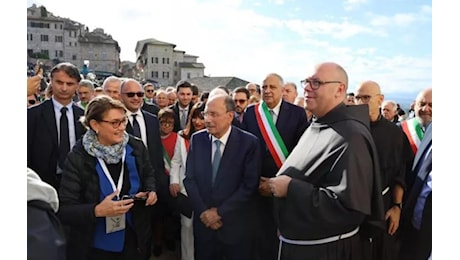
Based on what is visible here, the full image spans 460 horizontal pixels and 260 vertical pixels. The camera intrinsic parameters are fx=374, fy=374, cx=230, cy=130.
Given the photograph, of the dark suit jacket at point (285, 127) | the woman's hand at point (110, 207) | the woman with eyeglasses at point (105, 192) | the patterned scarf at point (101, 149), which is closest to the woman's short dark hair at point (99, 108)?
the woman with eyeglasses at point (105, 192)

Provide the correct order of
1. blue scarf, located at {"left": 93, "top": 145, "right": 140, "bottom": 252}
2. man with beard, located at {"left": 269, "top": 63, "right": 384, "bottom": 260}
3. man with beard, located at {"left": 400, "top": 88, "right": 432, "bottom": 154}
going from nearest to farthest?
1. man with beard, located at {"left": 269, "top": 63, "right": 384, "bottom": 260}
2. blue scarf, located at {"left": 93, "top": 145, "right": 140, "bottom": 252}
3. man with beard, located at {"left": 400, "top": 88, "right": 432, "bottom": 154}

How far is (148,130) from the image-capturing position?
413 cm

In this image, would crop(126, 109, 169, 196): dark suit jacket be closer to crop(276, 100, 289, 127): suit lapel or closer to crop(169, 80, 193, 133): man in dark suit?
crop(276, 100, 289, 127): suit lapel

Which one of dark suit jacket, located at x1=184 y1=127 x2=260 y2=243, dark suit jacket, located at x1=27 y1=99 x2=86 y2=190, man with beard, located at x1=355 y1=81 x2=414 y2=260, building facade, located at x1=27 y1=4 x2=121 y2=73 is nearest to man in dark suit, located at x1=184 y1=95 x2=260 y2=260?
dark suit jacket, located at x1=184 y1=127 x2=260 y2=243

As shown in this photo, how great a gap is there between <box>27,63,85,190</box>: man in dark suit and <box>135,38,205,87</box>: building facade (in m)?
76.7

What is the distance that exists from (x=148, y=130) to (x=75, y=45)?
73.2 m

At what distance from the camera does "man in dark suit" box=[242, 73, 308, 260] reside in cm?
417

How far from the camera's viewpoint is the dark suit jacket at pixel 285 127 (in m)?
4.23

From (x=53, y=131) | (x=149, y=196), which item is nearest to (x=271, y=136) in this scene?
(x=149, y=196)

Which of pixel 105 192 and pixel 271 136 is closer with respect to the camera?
pixel 105 192

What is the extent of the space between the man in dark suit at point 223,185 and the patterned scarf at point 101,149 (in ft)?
2.94

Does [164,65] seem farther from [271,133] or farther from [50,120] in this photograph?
[50,120]

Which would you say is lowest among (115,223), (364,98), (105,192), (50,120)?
(115,223)

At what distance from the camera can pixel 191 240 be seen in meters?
4.19
